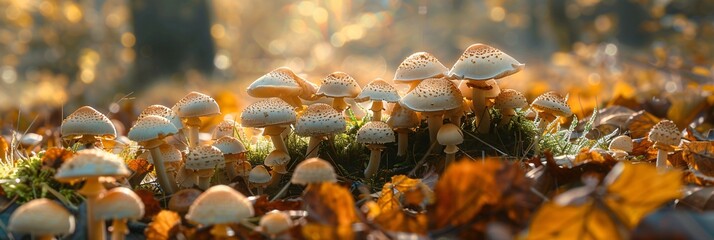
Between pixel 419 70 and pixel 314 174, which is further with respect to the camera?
pixel 419 70

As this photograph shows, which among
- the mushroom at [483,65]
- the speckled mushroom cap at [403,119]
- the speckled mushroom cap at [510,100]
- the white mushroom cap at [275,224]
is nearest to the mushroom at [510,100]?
the speckled mushroom cap at [510,100]

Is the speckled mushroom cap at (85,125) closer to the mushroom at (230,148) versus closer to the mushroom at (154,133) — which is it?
the mushroom at (154,133)

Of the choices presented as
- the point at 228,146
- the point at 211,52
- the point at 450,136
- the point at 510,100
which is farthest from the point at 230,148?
the point at 211,52

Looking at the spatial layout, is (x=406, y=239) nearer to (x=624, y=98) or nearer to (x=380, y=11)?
(x=624, y=98)

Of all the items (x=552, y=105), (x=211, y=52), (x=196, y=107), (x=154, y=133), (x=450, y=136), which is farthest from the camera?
(x=211, y=52)

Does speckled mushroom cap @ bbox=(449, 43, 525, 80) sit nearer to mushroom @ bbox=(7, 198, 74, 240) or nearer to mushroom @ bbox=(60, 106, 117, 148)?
mushroom @ bbox=(60, 106, 117, 148)

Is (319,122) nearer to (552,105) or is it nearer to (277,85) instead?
(277,85)

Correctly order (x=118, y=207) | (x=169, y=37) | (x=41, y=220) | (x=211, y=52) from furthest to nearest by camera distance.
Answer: (x=211, y=52)
(x=169, y=37)
(x=118, y=207)
(x=41, y=220)
